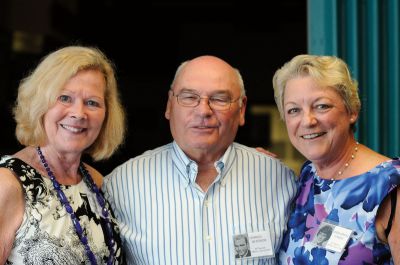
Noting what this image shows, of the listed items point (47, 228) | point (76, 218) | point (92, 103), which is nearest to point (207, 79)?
point (92, 103)

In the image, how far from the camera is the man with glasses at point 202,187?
2.29 metres

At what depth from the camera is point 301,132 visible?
2148 mm

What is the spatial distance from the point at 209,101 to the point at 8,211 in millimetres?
943

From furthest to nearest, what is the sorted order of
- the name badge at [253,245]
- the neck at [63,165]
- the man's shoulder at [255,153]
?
1. the man's shoulder at [255,153]
2. the name badge at [253,245]
3. the neck at [63,165]

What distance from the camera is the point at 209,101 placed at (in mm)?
2412

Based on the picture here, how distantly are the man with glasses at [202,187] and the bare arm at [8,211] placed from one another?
1.85 ft

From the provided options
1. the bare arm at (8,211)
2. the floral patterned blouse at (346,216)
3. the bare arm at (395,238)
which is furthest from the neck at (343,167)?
the bare arm at (8,211)

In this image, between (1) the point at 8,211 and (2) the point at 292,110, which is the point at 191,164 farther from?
(1) the point at 8,211

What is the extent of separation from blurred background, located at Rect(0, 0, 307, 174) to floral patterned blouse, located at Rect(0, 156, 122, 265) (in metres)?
4.75

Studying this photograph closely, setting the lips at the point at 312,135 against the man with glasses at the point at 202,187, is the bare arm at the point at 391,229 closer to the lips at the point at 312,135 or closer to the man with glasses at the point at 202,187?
the lips at the point at 312,135

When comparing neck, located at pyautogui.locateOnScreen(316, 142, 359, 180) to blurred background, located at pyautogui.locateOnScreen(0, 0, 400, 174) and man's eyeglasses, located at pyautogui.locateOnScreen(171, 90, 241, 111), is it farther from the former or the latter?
blurred background, located at pyautogui.locateOnScreen(0, 0, 400, 174)

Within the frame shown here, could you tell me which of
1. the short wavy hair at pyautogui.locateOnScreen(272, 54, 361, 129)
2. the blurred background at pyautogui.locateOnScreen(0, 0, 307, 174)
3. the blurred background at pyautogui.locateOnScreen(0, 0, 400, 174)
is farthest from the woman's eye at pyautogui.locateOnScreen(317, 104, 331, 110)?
the blurred background at pyautogui.locateOnScreen(0, 0, 307, 174)

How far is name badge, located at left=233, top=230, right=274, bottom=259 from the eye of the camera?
2244mm

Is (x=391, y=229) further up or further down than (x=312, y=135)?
further down
